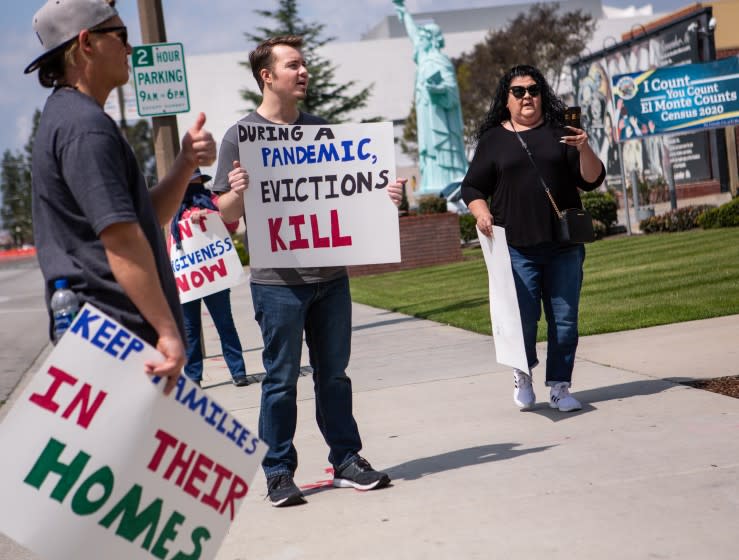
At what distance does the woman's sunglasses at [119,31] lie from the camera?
323cm

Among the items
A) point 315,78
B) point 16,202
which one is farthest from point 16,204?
point 315,78

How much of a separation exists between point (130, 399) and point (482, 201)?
4058 mm

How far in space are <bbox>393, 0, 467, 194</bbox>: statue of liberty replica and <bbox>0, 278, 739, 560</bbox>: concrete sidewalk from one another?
3710cm

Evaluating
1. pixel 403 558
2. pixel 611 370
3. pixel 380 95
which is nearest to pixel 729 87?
pixel 611 370

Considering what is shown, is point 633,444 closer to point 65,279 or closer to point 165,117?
point 65,279

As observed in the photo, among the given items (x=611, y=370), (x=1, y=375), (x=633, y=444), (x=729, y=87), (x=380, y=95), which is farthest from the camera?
(x=380, y=95)

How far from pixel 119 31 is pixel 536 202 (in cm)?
384

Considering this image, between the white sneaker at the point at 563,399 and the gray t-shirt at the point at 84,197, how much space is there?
380 cm

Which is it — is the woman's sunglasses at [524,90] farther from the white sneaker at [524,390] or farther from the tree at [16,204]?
the tree at [16,204]

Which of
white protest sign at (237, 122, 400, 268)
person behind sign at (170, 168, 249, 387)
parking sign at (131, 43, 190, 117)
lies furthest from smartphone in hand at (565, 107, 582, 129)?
parking sign at (131, 43, 190, 117)

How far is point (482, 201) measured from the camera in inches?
267

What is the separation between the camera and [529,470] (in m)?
5.28

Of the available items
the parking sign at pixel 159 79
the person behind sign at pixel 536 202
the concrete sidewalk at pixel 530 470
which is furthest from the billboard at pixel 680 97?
the person behind sign at pixel 536 202

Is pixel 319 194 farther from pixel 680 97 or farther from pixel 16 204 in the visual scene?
pixel 16 204
